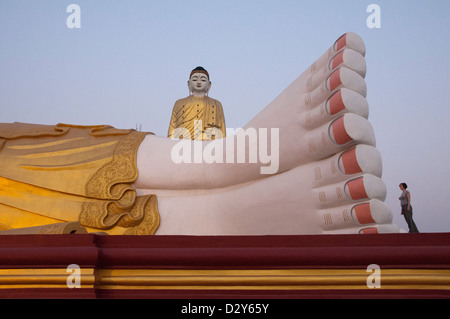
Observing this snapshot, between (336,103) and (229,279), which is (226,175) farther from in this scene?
(229,279)

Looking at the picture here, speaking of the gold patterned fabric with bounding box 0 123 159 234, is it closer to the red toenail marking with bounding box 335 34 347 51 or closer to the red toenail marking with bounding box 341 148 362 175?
the red toenail marking with bounding box 341 148 362 175

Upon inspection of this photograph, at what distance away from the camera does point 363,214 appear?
4.25 ft

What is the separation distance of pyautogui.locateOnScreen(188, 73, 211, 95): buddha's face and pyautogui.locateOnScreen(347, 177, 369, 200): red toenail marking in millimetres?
2581

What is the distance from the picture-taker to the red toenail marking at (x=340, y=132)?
128 centimetres

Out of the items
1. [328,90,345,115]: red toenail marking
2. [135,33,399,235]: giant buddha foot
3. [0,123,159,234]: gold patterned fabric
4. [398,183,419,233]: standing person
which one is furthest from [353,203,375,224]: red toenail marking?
[398,183,419,233]: standing person

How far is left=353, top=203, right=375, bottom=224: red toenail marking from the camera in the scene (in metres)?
1.28

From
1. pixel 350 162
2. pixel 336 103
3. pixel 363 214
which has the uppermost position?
pixel 336 103

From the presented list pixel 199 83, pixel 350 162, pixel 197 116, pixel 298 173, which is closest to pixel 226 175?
pixel 298 173

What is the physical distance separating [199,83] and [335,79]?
2.50 metres

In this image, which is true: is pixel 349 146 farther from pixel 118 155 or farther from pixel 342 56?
pixel 118 155

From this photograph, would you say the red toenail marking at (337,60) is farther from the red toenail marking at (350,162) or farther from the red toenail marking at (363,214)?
the red toenail marking at (363,214)

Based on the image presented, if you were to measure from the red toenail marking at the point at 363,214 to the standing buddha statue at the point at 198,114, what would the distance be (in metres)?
2.20
